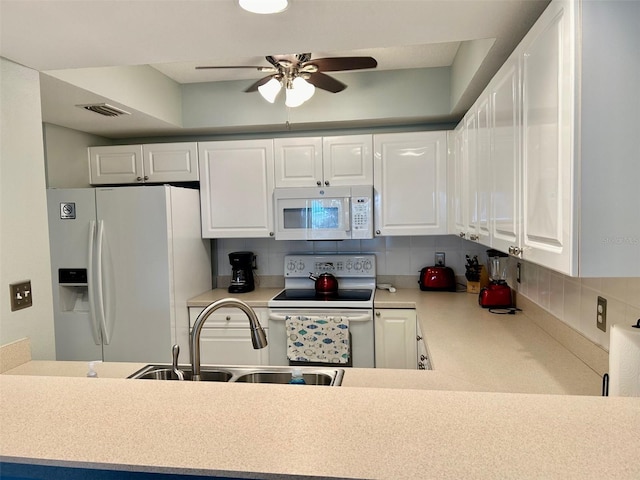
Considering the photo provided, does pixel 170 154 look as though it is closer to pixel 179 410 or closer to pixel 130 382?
pixel 130 382

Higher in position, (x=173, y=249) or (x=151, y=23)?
(x=151, y=23)

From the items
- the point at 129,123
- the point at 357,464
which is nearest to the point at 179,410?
the point at 357,464

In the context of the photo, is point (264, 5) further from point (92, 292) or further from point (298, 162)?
point (92, 292)

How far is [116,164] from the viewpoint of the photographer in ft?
10.9

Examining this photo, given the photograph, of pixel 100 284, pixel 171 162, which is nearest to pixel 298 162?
pixel 171 162

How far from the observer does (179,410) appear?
1007 millimetres

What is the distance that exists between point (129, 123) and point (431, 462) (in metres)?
3.01

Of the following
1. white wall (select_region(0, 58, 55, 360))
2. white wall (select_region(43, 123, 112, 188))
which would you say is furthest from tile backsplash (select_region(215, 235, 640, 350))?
white wall (select_region(0, 58, 55, 360))

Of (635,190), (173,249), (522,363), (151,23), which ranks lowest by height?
(522,363)

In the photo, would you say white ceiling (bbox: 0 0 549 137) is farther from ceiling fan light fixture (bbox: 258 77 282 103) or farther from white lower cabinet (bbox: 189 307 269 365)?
white lower cabinet (bbox: 189 307 269 365)

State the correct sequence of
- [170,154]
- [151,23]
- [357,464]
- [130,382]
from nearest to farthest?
[357,464], [130,382], [151,23], [170,154]

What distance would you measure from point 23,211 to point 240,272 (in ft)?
5.92

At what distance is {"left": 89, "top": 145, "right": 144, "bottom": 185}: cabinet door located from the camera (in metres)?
3.29

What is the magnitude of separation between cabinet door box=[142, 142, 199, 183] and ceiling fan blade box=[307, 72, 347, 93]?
1.18 metres
